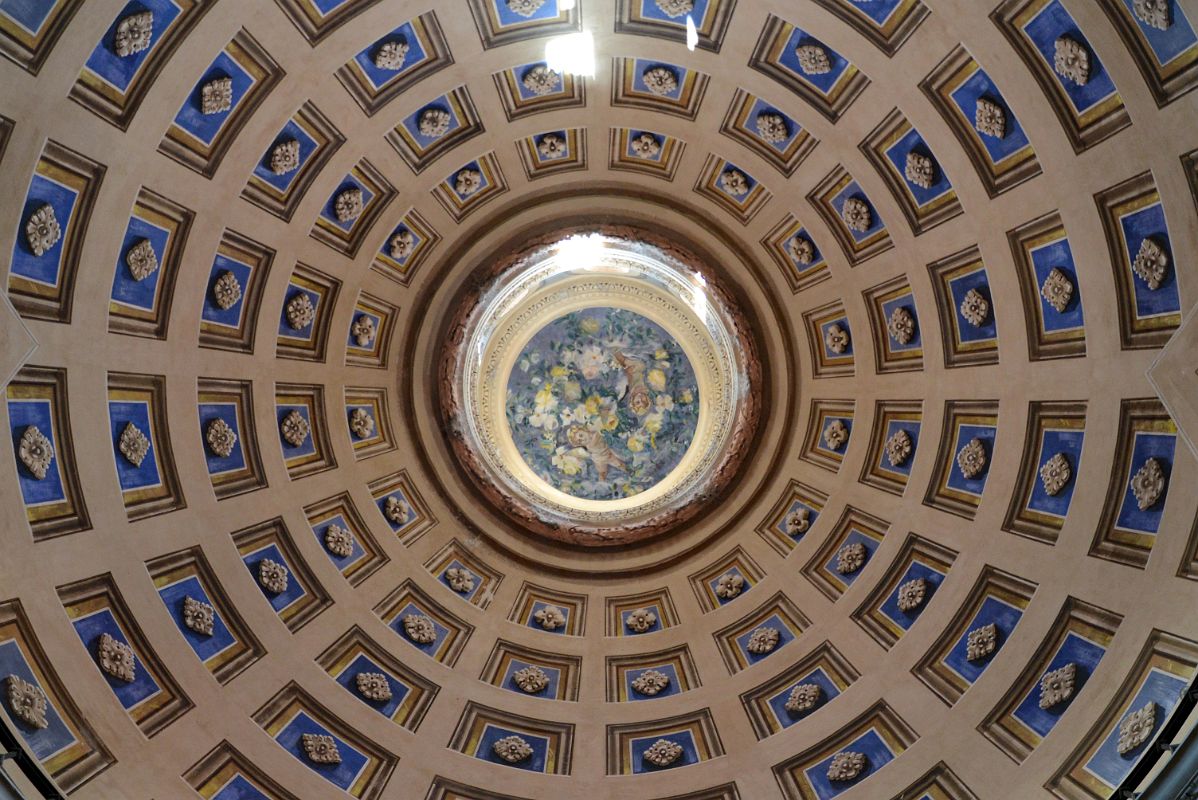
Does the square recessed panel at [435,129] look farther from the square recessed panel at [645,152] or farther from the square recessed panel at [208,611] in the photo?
the square recessed panel at [208,611]

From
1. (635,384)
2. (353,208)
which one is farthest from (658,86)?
(635,384)

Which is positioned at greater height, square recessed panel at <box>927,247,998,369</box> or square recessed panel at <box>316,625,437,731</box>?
square recessed panel at <box>927,247,998,369</box>

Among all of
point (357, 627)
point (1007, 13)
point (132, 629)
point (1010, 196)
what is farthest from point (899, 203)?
point (132, 629)

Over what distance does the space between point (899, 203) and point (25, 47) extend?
15003 millimetres

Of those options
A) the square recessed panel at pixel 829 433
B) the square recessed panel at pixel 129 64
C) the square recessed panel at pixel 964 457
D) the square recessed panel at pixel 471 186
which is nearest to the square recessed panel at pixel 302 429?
the square recessed panel at pixel 471 186

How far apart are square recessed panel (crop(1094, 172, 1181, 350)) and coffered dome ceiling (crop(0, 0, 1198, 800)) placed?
0.19 feet

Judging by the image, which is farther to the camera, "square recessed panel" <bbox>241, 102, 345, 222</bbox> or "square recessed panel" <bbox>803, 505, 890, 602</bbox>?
"square recessed panel" <bbox>803, 505, 890, 602</bbox>

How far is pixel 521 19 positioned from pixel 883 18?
20.7 feet

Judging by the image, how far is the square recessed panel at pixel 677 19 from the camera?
16.6 metres

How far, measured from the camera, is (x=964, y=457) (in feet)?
61.8

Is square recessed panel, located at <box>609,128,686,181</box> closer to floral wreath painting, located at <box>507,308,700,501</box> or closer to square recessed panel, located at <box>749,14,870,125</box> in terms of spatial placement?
square recessed panel, located at <box>749,14,870,125</box>

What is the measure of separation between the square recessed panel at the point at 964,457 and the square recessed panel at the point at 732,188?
19.1ft

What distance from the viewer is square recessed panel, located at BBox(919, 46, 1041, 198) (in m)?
15.8

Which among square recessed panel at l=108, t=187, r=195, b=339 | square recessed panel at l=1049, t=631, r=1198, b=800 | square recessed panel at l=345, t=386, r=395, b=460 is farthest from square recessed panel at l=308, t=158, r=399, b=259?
square recessed panel at l=1049, t=631, r=1198, b=800
